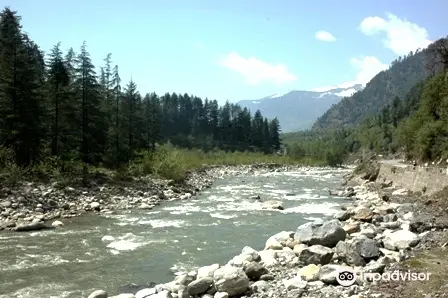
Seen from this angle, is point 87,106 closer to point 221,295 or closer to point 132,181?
point 132,181

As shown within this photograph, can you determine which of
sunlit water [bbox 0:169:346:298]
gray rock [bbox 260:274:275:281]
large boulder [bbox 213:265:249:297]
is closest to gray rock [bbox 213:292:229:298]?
large boulder [bbox 213:265:249:297]

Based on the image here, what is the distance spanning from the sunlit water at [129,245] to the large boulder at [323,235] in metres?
2.58

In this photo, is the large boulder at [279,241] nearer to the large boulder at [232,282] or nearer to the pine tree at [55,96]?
the large boulder at [232,282]

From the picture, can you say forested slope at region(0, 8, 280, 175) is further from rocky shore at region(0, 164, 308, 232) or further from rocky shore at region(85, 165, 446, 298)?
rocky shore at region(85, 165, 446, 298)

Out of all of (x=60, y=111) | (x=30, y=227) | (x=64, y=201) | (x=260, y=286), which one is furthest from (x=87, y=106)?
(x=260, y=286)

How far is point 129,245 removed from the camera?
16328 millimetres

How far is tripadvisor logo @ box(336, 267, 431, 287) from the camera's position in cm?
919

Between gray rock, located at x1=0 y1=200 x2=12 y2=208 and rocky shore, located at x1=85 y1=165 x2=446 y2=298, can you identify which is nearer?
rocky shore, located at x1=85 y1=165 x2=446 y2=298

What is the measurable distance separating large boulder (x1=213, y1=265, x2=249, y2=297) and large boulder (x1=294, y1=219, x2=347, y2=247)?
4186mm

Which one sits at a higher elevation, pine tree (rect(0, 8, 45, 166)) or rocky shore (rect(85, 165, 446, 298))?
pine tree (rect(0, 8, 45, 166))

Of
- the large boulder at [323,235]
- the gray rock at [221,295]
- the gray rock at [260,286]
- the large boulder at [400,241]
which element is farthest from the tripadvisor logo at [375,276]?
the large boulder at [323,235]

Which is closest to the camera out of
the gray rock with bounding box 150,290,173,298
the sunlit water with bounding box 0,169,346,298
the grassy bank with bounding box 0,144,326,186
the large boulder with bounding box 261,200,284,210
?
the gray rock with bounding box 150,290,173,298

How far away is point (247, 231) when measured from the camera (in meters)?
19.2

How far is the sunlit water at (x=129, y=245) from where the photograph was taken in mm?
12039
